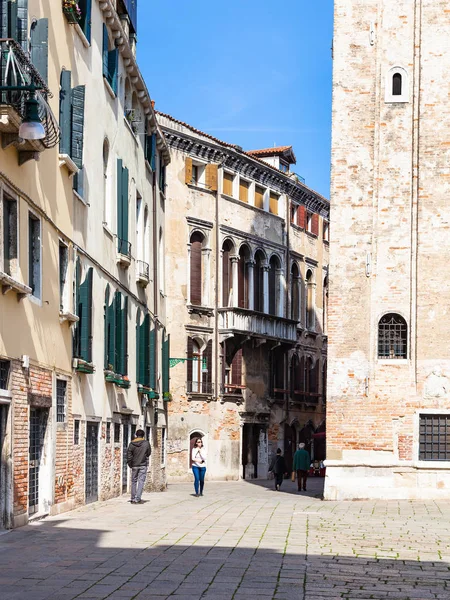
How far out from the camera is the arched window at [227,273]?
144ft

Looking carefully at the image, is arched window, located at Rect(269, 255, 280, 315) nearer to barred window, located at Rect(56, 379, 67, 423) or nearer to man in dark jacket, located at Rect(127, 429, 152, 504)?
man in dark jacket, located at Rect(127, 429, 152, 504)

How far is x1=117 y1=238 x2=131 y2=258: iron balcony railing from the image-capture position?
2539cm

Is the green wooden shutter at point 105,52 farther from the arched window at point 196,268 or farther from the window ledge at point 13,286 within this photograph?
the arched window at point 196,268

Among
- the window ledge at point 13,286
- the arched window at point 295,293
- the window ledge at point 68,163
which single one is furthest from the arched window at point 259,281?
the window ledge at point 13,286

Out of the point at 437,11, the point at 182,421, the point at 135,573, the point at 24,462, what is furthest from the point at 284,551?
the point at 182,421

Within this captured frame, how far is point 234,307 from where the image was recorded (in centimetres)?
4275

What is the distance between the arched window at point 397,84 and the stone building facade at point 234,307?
50.0ft

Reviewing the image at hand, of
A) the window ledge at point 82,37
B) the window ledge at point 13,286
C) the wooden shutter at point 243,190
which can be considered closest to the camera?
the window ledge at point 13,286

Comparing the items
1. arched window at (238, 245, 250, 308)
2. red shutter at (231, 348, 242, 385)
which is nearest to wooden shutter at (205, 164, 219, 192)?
arched window at (238, 245, 250, 308)

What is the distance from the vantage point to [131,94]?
28672 millimetres

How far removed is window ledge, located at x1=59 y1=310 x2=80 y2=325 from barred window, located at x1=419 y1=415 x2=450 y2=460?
31.8 ft

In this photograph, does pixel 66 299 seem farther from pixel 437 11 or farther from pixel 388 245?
pixel 437 11

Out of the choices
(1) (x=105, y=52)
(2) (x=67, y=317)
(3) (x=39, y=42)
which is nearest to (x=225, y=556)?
(2) (x=67, y=317)

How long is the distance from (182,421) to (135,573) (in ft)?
98.4
